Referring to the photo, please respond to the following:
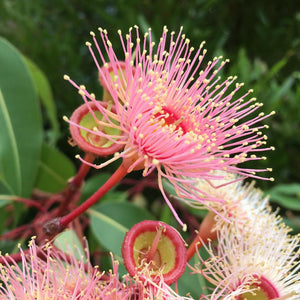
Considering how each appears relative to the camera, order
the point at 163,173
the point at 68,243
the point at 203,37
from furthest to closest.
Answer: the point at 203,37
the point at 68,243
the point at 163,173

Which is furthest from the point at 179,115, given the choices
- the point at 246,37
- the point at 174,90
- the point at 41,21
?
the point at 41,21

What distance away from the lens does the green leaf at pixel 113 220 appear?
2.96ft

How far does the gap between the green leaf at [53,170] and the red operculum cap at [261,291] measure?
615mm

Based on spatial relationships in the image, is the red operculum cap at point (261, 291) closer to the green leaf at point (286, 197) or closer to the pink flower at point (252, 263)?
the pink flower at point (252, 263)

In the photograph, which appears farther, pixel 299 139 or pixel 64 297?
pixel 299 139

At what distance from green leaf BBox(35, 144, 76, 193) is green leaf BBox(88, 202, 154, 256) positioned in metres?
0.19

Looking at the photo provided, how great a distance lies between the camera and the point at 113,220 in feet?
3.17

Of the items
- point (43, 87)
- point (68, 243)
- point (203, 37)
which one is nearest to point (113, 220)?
point (68, 243)

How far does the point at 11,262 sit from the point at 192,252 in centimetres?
31

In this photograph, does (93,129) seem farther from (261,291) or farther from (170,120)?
(261,291)

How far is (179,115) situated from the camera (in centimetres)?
74

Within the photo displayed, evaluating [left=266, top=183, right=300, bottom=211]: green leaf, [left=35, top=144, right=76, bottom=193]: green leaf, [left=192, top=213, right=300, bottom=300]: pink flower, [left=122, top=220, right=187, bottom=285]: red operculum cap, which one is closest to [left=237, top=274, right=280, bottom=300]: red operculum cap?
[left=192, top=213, right=300, bottom=300]: pink flower

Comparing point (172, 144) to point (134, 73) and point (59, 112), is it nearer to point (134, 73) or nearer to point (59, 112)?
point (134, 73)

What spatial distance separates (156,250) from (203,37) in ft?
2.72
